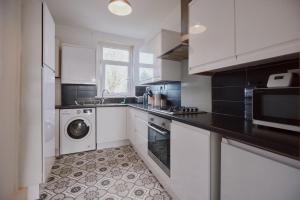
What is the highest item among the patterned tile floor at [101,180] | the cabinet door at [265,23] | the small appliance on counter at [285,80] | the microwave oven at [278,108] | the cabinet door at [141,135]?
the cabinet door at [265,23]

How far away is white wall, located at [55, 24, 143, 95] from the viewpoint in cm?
299

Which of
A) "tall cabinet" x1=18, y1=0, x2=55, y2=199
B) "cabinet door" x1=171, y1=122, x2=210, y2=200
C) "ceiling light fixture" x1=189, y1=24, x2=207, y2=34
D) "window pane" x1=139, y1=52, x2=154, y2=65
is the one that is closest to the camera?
"cabinet door" x1=171, y1=122, x2=210, y2=200

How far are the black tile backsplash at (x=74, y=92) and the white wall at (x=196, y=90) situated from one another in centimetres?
Answer: 207

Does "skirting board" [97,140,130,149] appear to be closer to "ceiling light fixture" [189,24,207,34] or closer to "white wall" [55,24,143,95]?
"white wall" [55,24,143,95]

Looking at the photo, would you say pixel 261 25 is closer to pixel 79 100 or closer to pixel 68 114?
pixel 68 114

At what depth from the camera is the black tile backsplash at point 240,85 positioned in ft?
3.79

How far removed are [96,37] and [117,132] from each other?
221cm

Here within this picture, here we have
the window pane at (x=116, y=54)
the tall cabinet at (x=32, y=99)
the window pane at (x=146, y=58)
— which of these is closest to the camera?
the tall cabinet at (x=32, y=99)

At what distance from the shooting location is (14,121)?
4.71 ft

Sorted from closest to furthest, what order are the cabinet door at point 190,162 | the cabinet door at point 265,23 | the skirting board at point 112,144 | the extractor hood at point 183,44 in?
the cabinet door at point 265,23 < the cabinet door at point 190,162 < the extractor hood at point 183,44 < the skirting board at point 112,144

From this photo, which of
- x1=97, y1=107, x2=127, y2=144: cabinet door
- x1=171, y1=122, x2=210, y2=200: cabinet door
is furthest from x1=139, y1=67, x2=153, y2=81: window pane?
x1=171, y1=122, x2=210, y2=200: cabinet door

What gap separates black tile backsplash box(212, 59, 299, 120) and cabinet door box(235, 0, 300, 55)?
1.16 feet

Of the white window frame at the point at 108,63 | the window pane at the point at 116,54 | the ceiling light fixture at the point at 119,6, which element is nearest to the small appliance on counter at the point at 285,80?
the ceiling light fixture at the point at 119,6

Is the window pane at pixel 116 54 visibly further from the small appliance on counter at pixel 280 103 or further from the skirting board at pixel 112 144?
the small appliance on counter at pixel 280 103
